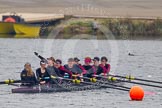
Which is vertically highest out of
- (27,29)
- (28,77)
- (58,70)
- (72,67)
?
(27,29)

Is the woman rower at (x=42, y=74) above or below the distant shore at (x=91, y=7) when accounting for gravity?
below

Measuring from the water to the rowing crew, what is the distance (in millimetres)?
870

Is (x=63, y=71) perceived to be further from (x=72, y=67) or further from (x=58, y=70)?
(x=72, y=67)

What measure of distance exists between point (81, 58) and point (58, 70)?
20.5 metres

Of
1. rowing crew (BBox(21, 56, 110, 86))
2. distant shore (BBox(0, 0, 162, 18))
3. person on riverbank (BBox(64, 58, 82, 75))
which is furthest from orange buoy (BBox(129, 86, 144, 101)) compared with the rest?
distant shore (BBox(0, 0, 162, 18))

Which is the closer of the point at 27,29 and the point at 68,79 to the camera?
the point at 68,79

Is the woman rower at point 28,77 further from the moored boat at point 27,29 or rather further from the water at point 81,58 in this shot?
the moored boat at point 27,29

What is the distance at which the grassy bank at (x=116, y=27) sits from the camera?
76.4 metres

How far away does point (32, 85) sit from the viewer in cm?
3497

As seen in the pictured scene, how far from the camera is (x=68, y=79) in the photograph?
118 feet

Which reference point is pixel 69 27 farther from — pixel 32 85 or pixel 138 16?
pixel 32 85

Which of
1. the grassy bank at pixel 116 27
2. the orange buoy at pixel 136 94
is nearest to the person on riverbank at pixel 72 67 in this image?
the orange buoy at pixel 136 94

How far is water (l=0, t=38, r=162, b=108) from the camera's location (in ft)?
108

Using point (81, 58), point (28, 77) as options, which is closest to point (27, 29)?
point (81, 58)
